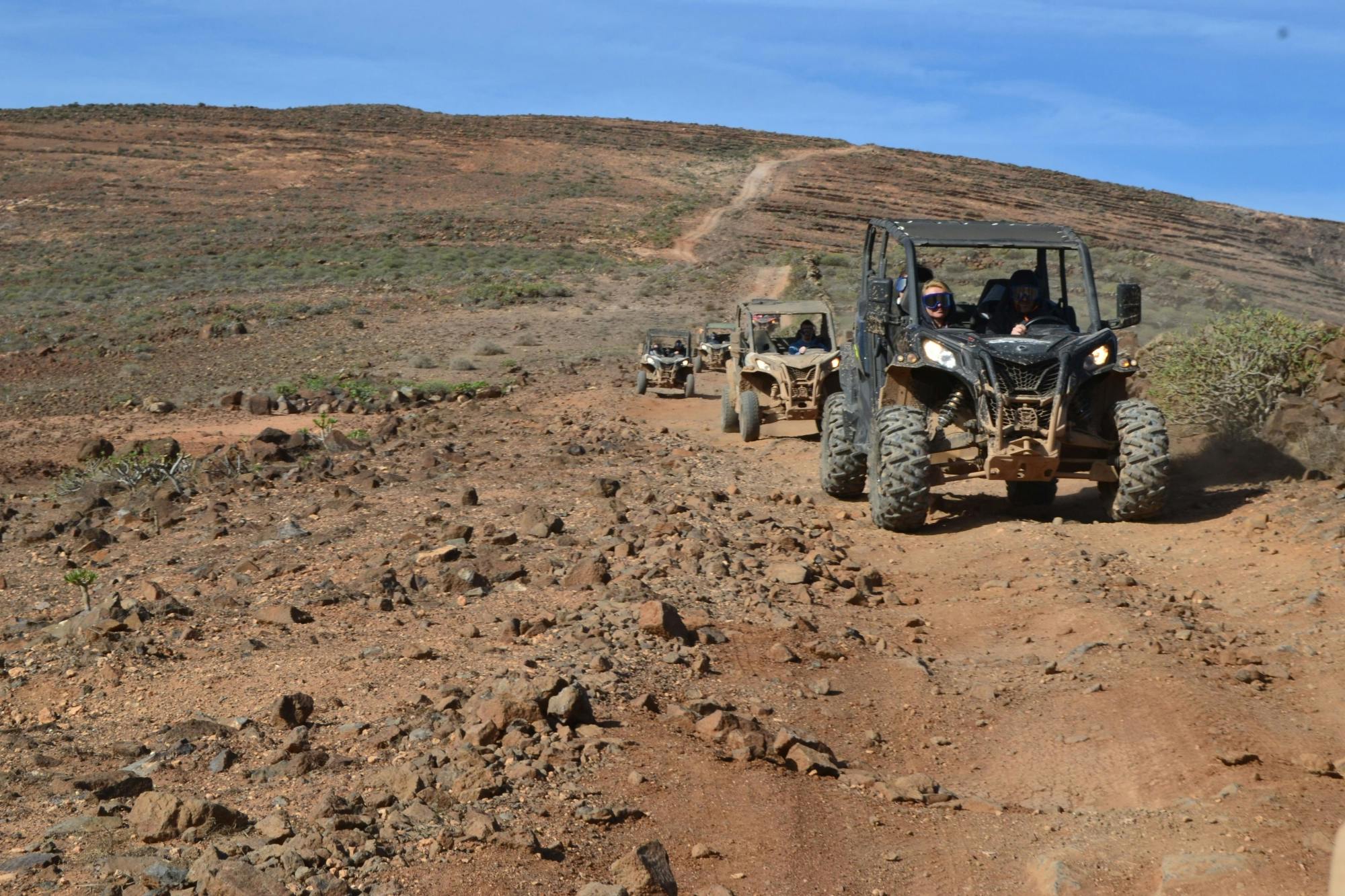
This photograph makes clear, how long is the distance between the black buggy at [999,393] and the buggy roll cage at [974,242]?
0.02 meters

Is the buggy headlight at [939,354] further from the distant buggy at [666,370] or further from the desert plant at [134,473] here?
the distant buggy at [666,370]

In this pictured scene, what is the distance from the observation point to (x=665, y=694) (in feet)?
20.6

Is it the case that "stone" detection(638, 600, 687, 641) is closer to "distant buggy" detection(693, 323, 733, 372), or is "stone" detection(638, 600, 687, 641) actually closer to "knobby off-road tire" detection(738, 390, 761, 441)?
"knobby off-road tire" detection(738, 390, 761, 441)

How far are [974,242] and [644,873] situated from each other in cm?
707

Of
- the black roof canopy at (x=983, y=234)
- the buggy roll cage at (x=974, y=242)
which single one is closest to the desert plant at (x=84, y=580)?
the buggy roll cage at (x=974, y=242)

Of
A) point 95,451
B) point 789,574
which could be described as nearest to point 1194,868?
point 789,574

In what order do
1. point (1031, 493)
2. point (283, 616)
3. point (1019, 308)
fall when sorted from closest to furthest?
point (283, 616), point (1019, 308), point (1031, 493)

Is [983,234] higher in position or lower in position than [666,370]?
higher

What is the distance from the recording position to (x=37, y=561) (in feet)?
33.4

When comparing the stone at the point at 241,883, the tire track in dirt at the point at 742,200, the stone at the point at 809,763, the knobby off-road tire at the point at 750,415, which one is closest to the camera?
the stone at the point at 241,883

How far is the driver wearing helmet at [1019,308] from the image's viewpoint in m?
10.5

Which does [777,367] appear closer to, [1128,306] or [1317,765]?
[1128,306]

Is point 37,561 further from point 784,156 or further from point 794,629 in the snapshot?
point 784,156

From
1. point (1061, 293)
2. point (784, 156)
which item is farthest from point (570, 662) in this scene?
point (784, 156)
